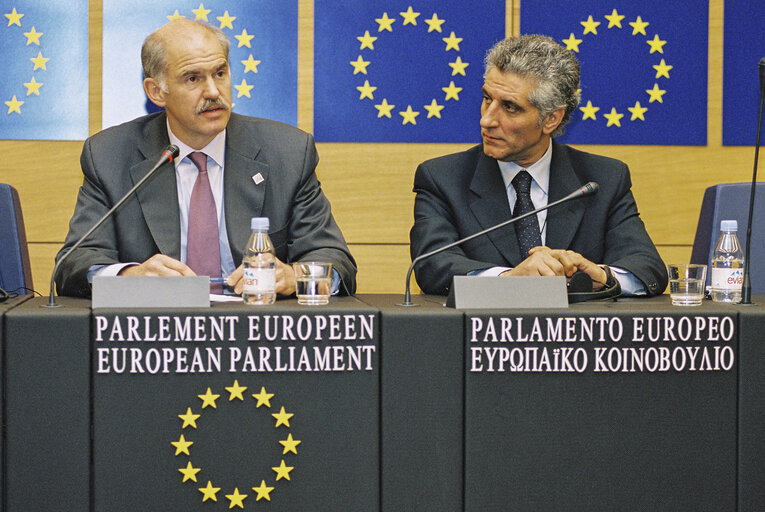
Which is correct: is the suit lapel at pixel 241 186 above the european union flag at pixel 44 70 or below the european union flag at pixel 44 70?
below

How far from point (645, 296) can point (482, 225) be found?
1.82 ft

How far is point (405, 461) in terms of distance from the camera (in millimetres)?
1610

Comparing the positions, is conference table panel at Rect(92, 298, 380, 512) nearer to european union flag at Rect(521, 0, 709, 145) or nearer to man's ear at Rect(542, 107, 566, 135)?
man's ear at Rect(542, 107, 566, 135)

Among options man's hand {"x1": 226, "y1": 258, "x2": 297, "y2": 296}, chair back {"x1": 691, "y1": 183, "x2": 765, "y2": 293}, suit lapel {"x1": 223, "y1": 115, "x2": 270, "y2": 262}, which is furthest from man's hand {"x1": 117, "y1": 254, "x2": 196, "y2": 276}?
chair back {"x1": 691, "y1": 183, "x2": 765, "y2": 293}

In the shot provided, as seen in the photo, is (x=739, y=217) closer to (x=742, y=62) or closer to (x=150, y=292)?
(x=742, y=62)

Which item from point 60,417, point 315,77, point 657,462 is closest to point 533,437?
point 657,462

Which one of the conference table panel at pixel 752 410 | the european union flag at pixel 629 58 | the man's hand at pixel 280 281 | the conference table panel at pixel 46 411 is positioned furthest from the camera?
the european union flag at pixel 629 58

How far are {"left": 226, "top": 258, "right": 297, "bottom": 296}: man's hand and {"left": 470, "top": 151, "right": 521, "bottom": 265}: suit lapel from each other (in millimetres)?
757

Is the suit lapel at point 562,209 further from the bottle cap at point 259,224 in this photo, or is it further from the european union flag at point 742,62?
the european union flag at point 742,62

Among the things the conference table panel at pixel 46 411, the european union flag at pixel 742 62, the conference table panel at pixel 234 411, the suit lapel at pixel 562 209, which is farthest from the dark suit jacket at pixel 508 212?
the conference table panel at pixel 46 411

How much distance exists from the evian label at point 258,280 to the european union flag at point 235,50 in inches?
65.6

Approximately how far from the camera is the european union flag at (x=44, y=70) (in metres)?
3.23

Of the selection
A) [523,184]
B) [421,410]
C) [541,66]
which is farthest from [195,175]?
[421,410]

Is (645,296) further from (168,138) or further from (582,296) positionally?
(168,138)
